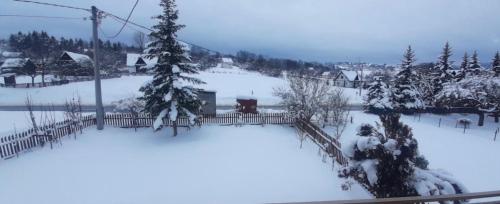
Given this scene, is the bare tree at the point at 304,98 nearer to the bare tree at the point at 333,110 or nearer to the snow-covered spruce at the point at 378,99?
the bare tree at the point at 333,110

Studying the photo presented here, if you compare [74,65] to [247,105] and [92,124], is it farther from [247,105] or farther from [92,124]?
[247,105]

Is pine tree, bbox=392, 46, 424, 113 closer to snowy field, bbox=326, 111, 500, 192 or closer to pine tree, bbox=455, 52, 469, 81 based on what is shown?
snowy field, bbox=326, 111, 500, 192

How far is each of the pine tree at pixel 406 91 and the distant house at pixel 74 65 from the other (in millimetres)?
49384

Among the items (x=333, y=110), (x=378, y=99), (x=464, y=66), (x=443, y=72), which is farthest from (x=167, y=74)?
(x=464, y=66)

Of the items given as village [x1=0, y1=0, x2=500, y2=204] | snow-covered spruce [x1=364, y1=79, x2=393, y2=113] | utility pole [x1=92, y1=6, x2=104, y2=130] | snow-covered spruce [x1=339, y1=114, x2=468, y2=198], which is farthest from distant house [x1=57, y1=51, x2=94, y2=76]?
snow-covered spruce [x1=339, y1=114, x2=468, y2=198]

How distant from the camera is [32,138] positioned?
43.5 ft

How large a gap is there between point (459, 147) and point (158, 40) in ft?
57.1

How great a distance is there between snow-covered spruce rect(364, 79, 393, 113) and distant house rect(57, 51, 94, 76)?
46929 mm

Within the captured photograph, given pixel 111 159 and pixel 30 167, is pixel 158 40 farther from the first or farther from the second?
pixel 30 167

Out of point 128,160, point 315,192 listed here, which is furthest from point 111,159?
point 315,192

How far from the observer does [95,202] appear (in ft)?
27.0

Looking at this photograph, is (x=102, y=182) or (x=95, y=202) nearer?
(x=95, y=202)

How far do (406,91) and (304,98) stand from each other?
15225mm

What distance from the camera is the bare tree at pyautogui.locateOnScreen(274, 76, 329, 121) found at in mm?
18609
